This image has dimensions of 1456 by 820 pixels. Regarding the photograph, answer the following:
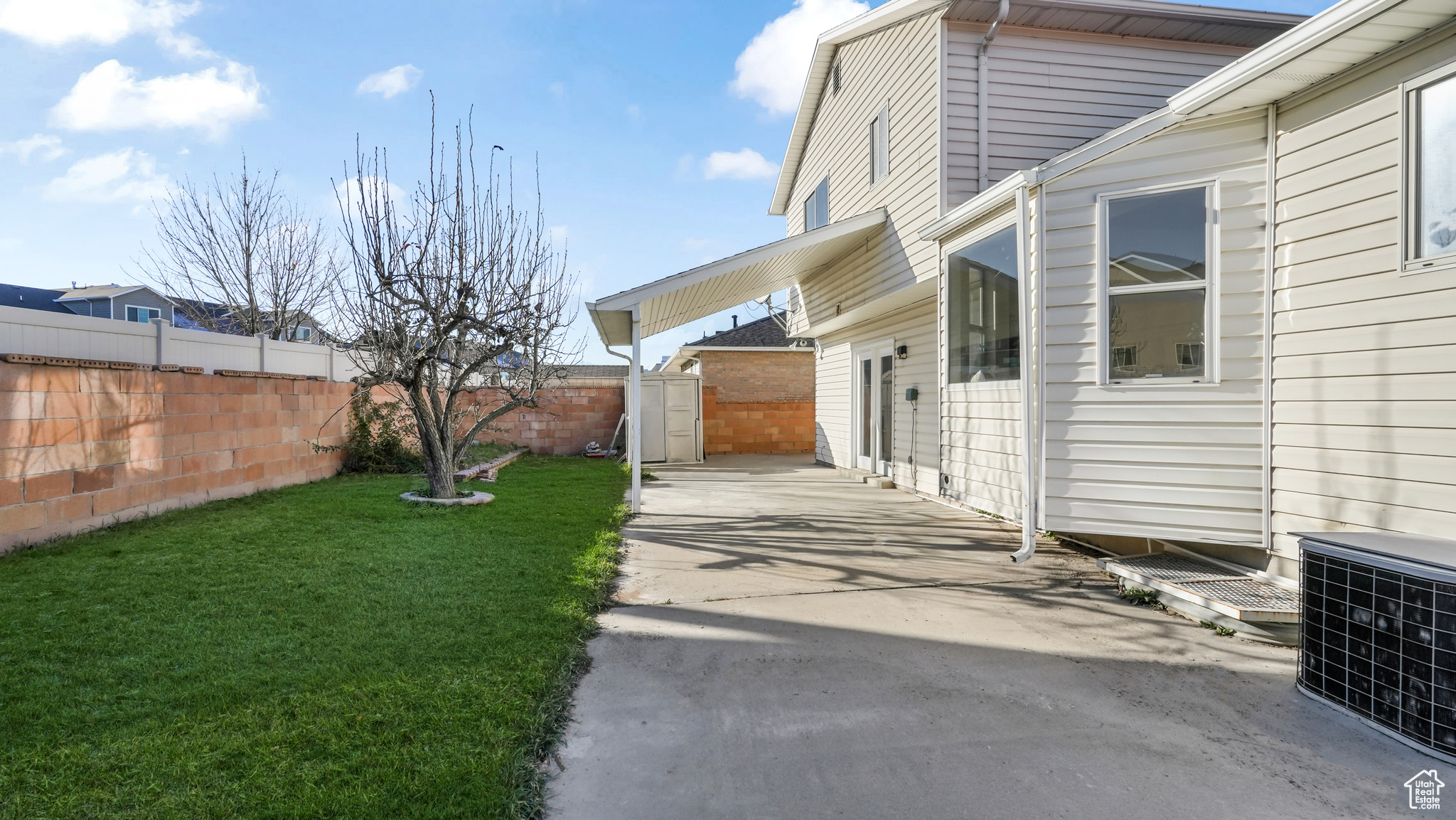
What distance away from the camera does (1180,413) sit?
4.39 meters

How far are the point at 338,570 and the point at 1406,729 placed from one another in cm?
552

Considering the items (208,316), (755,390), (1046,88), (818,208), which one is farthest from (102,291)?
(1046,88)

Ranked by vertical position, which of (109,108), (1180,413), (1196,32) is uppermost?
(109,108)

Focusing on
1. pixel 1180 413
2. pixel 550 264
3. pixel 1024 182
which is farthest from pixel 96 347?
pixel 1180 413

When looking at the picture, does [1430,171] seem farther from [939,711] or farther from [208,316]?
[208,316]

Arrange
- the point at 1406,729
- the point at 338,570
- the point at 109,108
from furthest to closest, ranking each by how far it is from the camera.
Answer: the point at 109,108
the point at 338,570
the point at 1406,729

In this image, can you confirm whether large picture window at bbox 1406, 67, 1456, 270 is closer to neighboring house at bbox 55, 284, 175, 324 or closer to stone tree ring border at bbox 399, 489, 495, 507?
stone tree ring border at bbox 399, 489, 495, 507

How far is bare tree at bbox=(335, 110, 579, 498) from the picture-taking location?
7176 mm

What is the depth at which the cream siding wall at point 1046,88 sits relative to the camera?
7219 millimetres

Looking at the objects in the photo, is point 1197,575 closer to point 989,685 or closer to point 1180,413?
point 1180,413

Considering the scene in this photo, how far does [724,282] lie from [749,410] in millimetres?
7072

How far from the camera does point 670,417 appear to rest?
1388cm

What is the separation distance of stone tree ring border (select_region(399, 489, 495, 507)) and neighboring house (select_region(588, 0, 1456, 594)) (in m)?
2.51

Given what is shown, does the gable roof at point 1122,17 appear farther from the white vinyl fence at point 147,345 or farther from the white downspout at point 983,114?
the white vinyl fence at point 147,345
